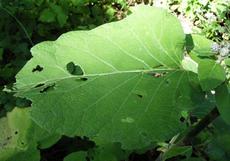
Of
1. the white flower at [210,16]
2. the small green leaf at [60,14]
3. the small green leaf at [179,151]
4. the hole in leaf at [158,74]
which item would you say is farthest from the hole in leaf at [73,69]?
the white flower at [210,16]

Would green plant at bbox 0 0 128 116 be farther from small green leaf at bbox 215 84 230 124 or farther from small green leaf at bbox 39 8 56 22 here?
small green leaf at bbox 215 84 230 124

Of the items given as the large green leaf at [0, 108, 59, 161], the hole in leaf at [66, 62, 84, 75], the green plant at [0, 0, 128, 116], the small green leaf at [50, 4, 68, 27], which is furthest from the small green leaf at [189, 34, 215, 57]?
the small green leaf at [50, 4, 68, 27]

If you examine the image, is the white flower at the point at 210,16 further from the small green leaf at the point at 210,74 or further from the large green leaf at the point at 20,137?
the small green leaf at the point at 210,74

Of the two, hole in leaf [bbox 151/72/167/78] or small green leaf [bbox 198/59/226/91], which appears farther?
hole in leaf [bbox 151/72/167/78]

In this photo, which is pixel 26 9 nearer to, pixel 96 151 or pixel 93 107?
pixel 96 151

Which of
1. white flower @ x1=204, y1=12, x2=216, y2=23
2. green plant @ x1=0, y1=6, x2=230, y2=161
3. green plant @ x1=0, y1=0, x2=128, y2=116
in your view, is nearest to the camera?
green plant @ x1=0, y1=6, x2=230, y2=161

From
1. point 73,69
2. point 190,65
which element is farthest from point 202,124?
point 73,69
